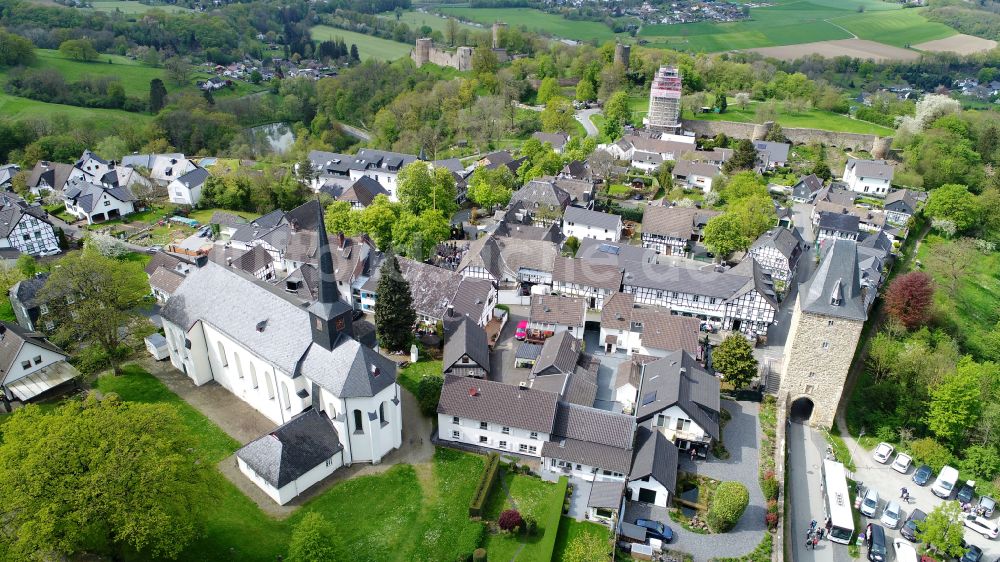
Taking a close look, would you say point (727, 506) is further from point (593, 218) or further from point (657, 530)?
point (593, 218)

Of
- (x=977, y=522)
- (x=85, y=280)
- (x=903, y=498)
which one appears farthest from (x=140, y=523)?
(x=977, y=522)

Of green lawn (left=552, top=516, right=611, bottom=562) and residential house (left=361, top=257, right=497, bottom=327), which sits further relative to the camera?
residential house (left=361, top=257, right=497, bottom=327)

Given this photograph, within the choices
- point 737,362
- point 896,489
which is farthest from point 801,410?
point 896,489

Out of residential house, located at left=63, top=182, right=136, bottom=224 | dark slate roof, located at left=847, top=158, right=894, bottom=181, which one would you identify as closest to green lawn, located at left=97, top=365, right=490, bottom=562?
residential house, located at left=63, top=182, right=136, bottom=224

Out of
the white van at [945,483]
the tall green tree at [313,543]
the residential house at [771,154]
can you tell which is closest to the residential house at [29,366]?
the tall green tree at [313,543]

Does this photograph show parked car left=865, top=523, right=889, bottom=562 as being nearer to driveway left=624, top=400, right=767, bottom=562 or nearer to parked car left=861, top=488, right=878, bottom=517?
parked car left=861, top=488, right=878, bottom=517

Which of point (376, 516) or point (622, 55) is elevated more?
point (622, 55)

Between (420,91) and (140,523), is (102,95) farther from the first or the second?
(140,523)

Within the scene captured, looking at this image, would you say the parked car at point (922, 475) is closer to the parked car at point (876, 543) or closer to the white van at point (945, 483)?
the white van at point (945, 483)
